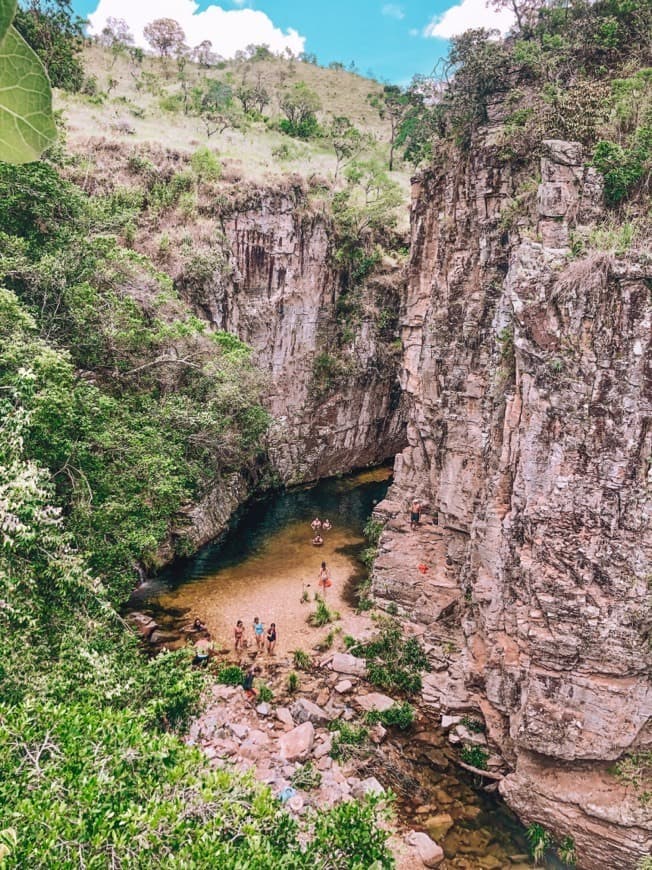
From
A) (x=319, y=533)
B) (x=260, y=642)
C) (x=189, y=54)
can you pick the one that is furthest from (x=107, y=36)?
(x=260, y=642)

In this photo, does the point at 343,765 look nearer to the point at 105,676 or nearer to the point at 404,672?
the point at 404,672

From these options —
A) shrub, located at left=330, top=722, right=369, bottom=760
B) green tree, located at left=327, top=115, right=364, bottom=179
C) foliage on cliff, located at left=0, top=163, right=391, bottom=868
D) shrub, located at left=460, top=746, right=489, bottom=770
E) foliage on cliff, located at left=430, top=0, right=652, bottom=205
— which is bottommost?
shrub, located at left=460, top=746, right=489, bottom=770

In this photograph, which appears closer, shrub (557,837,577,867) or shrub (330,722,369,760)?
shrub (557,837,577,867)

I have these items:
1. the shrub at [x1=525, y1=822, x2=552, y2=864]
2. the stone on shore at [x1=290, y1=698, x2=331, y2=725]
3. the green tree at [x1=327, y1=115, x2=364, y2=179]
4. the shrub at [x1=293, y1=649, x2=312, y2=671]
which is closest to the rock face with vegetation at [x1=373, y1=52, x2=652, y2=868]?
the shrub at [x1=525, y1=822, x2=552, y2=864]

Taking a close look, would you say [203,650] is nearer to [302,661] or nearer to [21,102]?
[302,661]

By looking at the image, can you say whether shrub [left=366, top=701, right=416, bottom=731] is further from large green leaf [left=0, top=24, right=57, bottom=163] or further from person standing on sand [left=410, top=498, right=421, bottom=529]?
large green leaf [left=0, top=24, right=57, bottom=163]

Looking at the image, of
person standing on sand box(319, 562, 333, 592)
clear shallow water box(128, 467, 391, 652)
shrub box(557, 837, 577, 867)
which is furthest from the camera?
person standing on sand box(319, 562, 333, 592)
